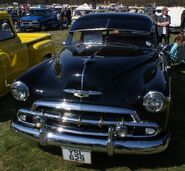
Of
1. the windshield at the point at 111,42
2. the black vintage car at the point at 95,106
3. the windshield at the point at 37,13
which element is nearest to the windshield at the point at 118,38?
the windshield at the point at 111,42

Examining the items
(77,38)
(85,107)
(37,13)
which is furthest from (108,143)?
(37,13)

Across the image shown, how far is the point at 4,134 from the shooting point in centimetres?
552

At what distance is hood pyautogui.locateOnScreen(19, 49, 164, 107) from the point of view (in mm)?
4188

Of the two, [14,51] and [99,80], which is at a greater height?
[99,80]

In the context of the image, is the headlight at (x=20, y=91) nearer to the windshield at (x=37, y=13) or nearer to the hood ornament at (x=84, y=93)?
the hood ornament at (x=84, y=93)

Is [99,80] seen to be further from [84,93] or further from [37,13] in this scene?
[37,13]

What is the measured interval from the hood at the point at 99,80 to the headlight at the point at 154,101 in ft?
0.27

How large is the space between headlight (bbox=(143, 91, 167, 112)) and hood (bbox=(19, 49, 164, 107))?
81mm

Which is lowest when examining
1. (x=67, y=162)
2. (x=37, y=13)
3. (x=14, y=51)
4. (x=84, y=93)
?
(x=37, y=13)

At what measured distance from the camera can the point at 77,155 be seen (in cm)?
421

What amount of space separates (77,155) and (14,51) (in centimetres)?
332

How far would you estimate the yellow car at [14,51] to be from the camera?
6.47 metres

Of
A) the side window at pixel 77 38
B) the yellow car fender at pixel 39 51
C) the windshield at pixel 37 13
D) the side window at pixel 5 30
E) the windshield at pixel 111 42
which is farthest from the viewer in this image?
the windshield at pixel 37 13

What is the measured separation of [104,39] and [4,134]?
7.02ft
